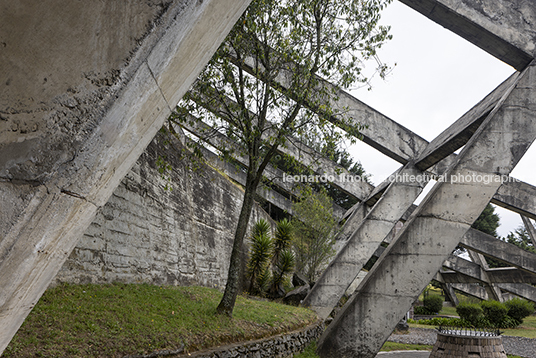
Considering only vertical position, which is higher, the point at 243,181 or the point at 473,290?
the point at 473,290

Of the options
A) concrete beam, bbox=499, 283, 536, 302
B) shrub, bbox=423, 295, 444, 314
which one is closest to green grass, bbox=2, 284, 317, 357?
concrete beam, bbox=499, 283, 536, 302

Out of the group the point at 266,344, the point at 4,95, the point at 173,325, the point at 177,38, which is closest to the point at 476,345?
the point at 266,344

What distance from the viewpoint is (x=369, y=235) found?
32.3 feet

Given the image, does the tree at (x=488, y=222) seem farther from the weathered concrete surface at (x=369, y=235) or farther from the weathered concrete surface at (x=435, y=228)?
the weathered concrete surface at (x=435, y=228)

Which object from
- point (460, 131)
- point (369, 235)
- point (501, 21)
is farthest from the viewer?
point (369, 235)

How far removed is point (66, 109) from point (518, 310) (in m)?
19.7

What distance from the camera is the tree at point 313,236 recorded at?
1359cm

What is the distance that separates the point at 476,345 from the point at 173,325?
12.7 ft

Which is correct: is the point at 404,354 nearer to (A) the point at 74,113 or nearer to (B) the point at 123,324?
(B) the point at 123,324

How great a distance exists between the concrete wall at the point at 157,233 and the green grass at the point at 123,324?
437 millimetres

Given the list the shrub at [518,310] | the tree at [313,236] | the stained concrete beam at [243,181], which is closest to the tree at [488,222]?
the shrub at [518,310]

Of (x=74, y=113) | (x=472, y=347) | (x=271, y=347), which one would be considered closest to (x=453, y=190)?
(x=472, y=347)

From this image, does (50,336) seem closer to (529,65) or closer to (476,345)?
(476,345)

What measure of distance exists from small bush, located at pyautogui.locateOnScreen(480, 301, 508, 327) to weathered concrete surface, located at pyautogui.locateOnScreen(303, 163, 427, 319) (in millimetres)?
9168
